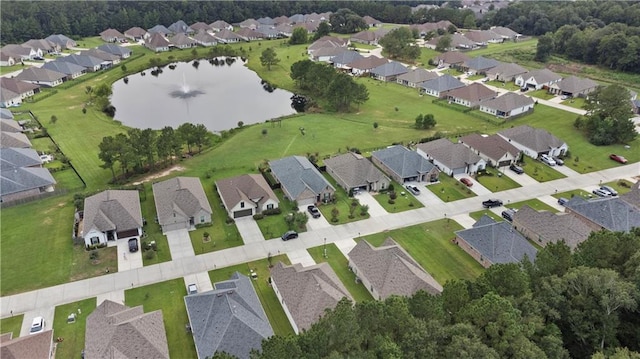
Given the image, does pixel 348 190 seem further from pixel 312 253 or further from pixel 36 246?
pixel 36 246

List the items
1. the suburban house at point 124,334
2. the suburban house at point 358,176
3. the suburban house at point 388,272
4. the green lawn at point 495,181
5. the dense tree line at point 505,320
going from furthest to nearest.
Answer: the green lawn at point 495,181, the suburban house at point 358,176, the suburban house at point 388,272, the suburban house at point 124,334, the dense tree line at point 505,320

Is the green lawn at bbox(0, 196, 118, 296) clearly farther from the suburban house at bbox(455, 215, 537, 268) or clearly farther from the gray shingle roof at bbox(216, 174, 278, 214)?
the suburban house at bbox(455, 215, 537, 268)

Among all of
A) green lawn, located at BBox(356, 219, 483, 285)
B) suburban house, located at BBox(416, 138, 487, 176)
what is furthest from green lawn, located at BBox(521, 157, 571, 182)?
green lawn, located at BBox(356, 219, 483, 285)

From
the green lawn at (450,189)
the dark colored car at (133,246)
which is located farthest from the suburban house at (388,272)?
the dark colored car at (133,246)

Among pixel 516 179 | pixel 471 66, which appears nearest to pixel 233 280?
pixel 516 179

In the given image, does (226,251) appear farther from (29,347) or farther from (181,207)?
(29,347)

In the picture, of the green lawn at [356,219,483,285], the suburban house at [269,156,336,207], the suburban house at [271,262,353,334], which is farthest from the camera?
the suburban house at [269,156,336,207]

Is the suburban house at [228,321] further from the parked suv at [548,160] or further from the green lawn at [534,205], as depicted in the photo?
the parked suv at [548,160]
